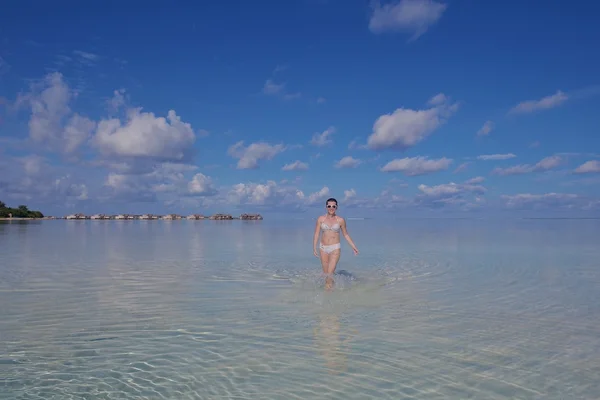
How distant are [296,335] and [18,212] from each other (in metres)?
132

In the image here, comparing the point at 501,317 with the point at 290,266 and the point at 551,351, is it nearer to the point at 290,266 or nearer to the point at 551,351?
the point at 551,351

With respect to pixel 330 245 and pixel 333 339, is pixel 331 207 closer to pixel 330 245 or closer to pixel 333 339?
pixel 330 245

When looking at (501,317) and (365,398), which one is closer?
(365,398)

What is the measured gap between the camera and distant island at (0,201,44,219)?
4289 inches

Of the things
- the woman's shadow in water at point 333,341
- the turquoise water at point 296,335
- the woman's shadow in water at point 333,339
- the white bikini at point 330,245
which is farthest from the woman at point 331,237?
the woman's shadow in water at point 333,341

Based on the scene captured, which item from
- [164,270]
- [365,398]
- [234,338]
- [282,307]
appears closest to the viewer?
[365,398]

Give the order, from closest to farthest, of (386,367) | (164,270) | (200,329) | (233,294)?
(386,367), (200,329), (233,294), (164,270)

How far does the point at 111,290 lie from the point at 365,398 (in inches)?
379

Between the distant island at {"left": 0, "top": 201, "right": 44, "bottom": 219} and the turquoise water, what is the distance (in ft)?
376

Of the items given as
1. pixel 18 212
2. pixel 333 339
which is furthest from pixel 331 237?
pixel 18 212

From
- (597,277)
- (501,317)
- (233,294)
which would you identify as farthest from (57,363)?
(597,277)

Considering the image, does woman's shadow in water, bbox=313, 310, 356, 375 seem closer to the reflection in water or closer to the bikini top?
the reflection in water

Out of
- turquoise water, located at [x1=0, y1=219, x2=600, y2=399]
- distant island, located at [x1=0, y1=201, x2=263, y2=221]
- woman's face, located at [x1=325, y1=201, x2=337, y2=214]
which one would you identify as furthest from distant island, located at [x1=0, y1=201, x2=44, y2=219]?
woman's face, located at [x1=325, y1=201, x2=337, y2=214]

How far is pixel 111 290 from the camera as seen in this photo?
41.0 ft
